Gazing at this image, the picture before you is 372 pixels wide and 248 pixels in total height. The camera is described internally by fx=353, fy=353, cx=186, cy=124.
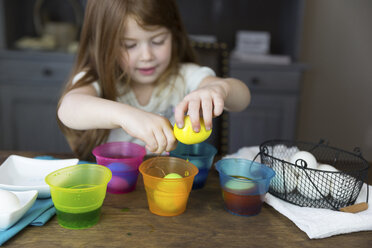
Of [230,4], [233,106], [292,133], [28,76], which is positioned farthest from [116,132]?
[230,4]

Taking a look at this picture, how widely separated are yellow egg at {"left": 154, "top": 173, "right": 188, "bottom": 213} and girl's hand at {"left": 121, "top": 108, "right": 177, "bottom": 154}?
0.10m

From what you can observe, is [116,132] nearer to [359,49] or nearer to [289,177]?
[289,177]

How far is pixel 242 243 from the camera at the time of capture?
1.89ft

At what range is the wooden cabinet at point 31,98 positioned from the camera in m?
2.13

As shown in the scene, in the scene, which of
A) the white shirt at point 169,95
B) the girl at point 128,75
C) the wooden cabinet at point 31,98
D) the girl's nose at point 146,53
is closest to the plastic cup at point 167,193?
the girl at point 128,75

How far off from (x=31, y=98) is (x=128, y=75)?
4.18 ft

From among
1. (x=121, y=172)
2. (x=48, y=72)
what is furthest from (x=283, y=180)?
(x=48, y=72)

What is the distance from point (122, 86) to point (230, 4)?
5.28ft

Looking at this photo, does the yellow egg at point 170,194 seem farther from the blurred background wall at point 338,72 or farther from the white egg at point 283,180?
the blurred background wall at point 338,72

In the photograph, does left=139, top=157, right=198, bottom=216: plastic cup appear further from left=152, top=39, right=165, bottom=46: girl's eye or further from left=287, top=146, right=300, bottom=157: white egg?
left=152, top=39, right=165, bottom=46: girl's eye

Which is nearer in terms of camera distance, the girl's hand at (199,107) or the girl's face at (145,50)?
the girl's hand at (199,107)

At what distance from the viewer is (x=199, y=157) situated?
30.4 inches

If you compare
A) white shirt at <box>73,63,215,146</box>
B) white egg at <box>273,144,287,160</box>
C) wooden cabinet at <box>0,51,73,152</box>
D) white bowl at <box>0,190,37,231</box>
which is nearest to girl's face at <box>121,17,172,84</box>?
white shirt at <box>73,63,215,146</box>

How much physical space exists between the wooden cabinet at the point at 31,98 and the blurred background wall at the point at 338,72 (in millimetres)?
1706
